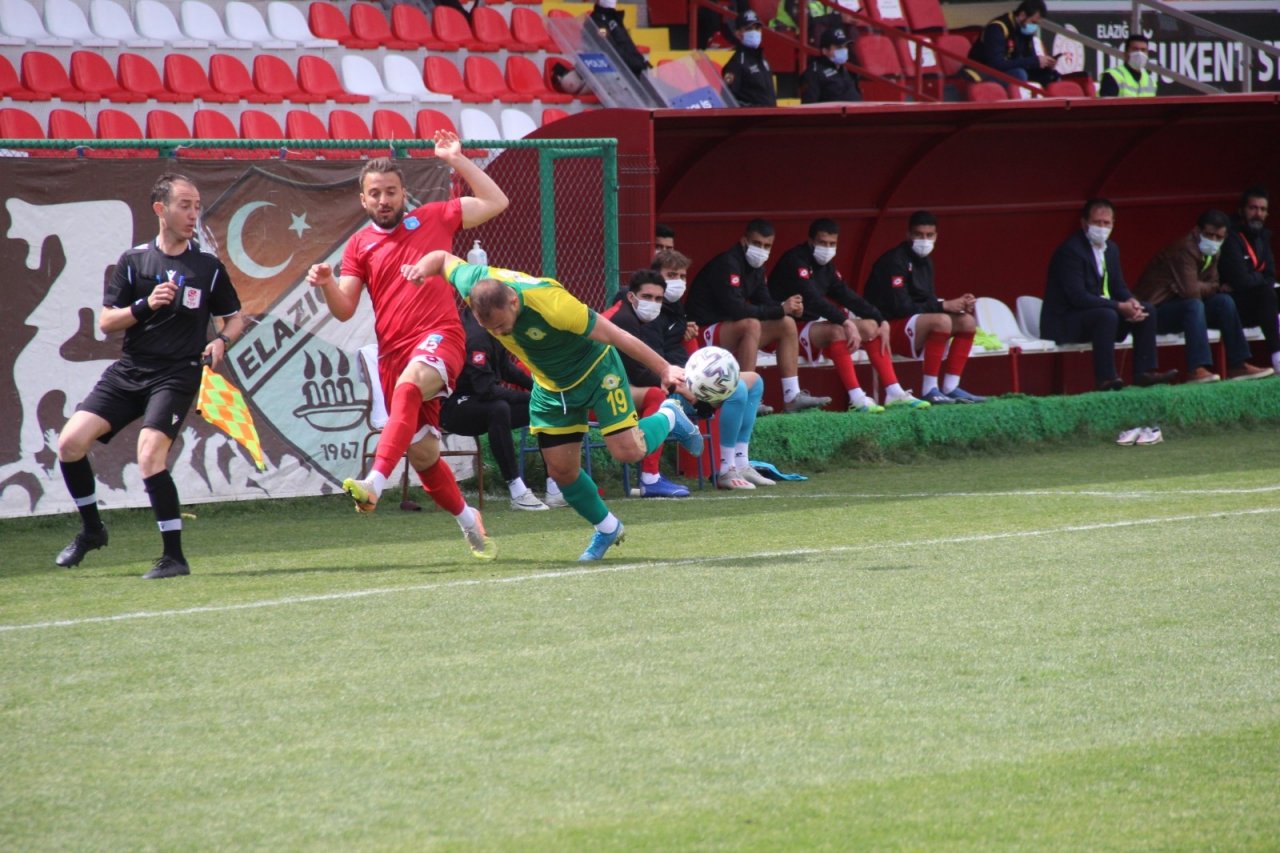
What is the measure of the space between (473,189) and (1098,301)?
7.54m

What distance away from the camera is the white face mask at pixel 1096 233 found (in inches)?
547

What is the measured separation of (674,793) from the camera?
391 centimetres

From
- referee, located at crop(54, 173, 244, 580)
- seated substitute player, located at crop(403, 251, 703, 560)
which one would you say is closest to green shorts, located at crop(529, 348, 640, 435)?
seated substitute player, located at crop(403, 251, 703, 560)

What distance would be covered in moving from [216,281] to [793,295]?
5.75 m

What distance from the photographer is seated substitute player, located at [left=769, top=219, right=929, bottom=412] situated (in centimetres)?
1262

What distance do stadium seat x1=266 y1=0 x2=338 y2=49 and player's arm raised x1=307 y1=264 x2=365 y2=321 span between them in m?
7.94

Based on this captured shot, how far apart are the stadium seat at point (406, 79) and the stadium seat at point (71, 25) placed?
248 centimetres

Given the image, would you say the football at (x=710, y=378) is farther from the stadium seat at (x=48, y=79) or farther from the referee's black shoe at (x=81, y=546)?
the stadium seat at (x=48, y=79)

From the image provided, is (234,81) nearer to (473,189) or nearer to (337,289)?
(473,189)

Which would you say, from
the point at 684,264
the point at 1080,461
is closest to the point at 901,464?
the point at 1080,461

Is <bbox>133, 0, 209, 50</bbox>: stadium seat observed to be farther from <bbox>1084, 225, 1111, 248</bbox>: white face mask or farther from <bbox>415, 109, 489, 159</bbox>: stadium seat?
<bbox>1084, 225, 1111, 248</bbox>: white face mask

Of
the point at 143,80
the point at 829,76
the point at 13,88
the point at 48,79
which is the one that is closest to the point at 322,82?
the point at 143,80

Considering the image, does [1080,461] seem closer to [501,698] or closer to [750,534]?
[750,534]

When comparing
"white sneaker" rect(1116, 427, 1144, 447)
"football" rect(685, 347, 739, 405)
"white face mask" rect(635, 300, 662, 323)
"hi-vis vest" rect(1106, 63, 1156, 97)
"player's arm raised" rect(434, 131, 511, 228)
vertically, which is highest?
"hi-vis vest" rect(1106, 63, 1156, 97)
